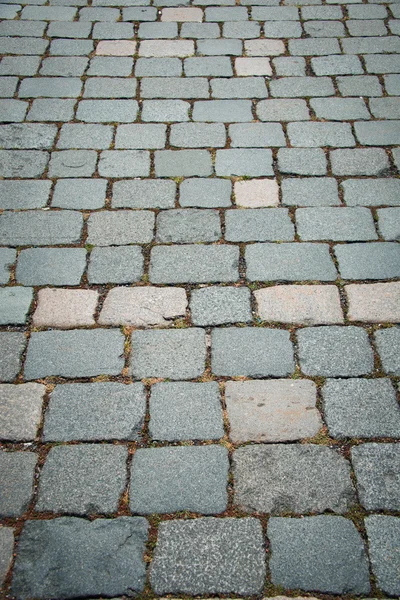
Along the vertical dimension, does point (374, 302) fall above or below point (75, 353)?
below

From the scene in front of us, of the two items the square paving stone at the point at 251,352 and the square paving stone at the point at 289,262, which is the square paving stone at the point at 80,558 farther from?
the square paving stone at the point at 289,262

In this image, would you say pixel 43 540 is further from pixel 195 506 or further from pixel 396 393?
pixel 396 393

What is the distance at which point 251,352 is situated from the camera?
9.36ft

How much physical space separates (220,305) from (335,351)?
2.00 ft

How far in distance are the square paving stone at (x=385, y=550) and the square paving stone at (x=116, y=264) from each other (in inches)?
65.5

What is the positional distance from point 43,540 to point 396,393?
1.57 m

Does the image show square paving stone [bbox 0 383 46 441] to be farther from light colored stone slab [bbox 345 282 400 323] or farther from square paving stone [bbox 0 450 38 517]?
light colored stone slab [bbox 345 282 400 323]

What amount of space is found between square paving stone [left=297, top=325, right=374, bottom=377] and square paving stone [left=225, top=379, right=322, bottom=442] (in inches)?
4.7

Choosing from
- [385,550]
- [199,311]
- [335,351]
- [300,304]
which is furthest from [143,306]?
[385,550]

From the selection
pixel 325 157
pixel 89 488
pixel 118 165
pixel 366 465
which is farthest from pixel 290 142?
pixel 89 488

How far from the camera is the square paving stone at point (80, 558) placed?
2098mm

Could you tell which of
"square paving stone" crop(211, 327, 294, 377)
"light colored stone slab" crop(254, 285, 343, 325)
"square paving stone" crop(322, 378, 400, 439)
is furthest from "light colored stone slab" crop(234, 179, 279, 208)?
"square paving stone" crop(322, 378, 400, 439)

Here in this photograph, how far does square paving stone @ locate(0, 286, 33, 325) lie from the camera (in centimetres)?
301

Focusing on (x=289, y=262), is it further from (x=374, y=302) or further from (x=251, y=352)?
(x=251, y=352)
